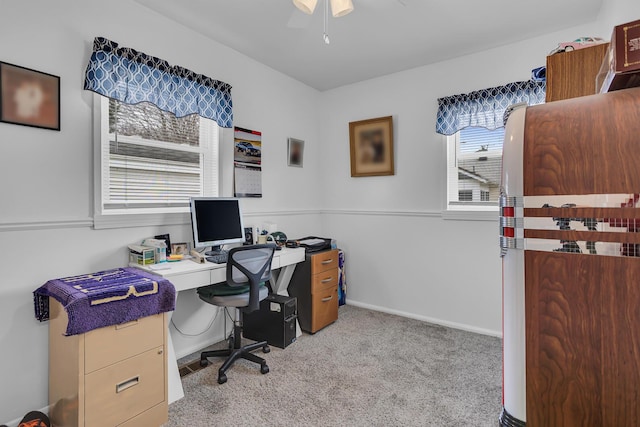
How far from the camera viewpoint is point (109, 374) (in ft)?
5.18

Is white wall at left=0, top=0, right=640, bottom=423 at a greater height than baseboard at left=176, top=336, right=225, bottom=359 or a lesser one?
greater

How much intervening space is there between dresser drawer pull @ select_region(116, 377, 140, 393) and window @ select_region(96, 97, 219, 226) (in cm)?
105

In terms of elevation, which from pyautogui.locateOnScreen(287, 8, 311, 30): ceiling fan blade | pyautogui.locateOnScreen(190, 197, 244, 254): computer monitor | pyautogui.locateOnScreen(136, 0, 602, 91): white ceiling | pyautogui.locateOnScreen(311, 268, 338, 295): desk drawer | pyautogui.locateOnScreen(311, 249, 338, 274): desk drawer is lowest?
pyautogui.locateOnScreen(311, 268, 338, 295): desk drawer

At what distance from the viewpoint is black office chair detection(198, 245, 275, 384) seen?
85.9 inches

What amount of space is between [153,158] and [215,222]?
2.18 feet

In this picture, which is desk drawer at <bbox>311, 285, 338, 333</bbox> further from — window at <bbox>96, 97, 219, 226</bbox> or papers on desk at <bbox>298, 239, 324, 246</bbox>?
window at <bbox>96, 97, 219, 226</bbox>

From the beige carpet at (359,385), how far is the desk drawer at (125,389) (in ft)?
0.80

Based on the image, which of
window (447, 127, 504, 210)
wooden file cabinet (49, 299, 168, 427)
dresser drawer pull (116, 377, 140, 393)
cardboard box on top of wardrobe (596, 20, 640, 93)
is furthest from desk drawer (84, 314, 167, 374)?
window (447, 127, 504, 210)

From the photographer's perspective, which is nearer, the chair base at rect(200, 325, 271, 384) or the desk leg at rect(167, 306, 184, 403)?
the desk leg at rect(167, 306, 184, 403)

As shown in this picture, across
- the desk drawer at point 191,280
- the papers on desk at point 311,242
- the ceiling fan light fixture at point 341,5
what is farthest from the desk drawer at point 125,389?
the ceiling fan light fixture at point 341,5

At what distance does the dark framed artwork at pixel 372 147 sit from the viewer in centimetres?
349

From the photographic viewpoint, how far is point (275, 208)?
11.1 ft

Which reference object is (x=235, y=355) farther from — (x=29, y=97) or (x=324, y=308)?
(x=29, y=97)

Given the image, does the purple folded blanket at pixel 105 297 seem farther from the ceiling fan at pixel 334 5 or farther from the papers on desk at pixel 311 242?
the ceiling fan at pixel 334 5
